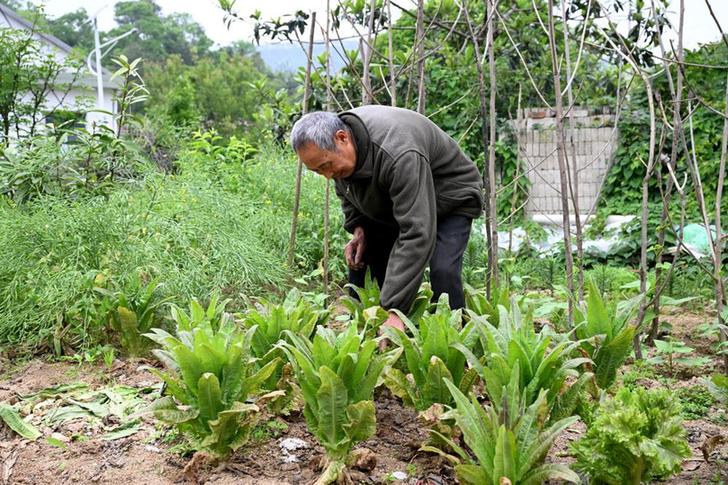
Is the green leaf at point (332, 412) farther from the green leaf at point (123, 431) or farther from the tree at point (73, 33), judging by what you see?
the tree at point (73, 33)

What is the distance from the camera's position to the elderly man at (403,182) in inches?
140

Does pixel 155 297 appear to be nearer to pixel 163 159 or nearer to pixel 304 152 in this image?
pixel 304 152

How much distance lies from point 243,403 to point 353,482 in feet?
1.66

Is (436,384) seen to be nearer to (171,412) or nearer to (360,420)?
(360,420)

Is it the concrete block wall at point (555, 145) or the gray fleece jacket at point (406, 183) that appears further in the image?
the concrete block wall at point (555, 145)

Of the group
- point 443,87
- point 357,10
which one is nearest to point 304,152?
point 357,10

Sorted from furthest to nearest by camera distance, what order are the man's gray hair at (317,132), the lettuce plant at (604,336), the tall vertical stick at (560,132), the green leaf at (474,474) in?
the tall vertical stick at (560,132) → the man's gray hair at (317,132) → the lettuce plant at (604,336) → the green leaf at (474,474)

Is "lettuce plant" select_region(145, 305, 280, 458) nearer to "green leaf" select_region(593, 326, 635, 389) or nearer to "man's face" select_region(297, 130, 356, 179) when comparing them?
"man's face" select_region(297, 130, 356, 179)

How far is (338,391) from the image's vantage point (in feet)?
9.00

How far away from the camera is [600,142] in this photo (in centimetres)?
1055

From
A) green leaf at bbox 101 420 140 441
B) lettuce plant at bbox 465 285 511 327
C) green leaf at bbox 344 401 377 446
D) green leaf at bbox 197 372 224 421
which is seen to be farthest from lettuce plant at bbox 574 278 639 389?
green leaf at bbox 101 420 140 441

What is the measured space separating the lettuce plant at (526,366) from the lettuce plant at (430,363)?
5.1 inches

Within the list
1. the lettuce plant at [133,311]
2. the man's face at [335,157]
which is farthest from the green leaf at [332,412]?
the lettuce plant at [133,311]

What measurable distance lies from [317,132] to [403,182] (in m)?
0.45
